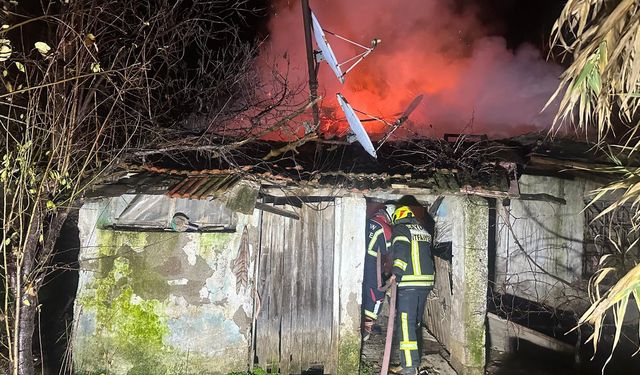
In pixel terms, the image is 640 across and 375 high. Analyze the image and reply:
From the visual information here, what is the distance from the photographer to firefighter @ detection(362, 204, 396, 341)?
774 centimetres

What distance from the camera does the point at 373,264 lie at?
805 cm

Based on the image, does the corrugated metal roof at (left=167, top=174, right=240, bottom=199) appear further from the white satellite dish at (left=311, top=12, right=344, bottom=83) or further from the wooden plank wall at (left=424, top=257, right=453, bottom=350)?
the wooden plank wall at (left=424, top=257, right=453, bottom=350)

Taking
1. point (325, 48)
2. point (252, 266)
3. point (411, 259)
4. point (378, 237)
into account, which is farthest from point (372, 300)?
point (325, 48)

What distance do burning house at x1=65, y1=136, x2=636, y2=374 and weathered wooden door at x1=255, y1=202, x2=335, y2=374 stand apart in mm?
19

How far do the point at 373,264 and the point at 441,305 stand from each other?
164cm

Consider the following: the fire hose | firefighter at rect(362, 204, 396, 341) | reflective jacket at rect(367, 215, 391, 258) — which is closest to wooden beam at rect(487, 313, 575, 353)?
the fire hose

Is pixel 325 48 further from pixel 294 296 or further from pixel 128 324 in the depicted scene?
pixel 128 324

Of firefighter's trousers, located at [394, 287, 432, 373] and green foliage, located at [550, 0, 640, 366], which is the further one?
firefighter's trousers, located at [394, 287, 432, 373]

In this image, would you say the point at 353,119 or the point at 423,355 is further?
the point at 423,355

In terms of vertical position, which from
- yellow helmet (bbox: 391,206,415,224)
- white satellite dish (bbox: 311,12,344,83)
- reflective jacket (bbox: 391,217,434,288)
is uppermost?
white satellite dish (bbox: 311,12,344,83)

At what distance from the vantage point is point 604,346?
7531 mm

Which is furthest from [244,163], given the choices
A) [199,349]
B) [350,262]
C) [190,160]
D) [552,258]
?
[552,258]

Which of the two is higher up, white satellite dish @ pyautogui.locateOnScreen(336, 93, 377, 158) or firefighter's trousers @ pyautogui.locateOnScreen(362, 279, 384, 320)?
white satellite dish @ pyautogui.locateOnScreen(336, 93, 377, 158)

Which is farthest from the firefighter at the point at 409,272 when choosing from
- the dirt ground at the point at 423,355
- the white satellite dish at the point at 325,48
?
the white satellite dish at the point at 325,48
